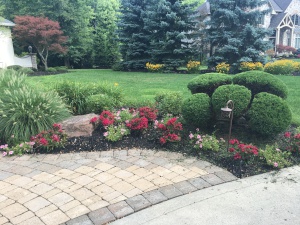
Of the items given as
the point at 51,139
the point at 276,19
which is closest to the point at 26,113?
the point at 51,139

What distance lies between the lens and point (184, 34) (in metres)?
15.2

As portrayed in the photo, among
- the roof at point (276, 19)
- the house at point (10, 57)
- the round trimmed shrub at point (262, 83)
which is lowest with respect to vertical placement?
the round trimmed shrub at point (262, 83)

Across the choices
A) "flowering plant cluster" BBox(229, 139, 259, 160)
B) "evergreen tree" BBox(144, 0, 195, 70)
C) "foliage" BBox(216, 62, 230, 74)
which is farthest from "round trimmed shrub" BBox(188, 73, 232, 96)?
"evergreen tree" BBox(144, 0, 195, 70)

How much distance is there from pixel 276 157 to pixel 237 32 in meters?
12.7

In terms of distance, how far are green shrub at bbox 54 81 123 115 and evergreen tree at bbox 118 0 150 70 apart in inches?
438

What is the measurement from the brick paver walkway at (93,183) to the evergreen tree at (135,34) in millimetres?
13667

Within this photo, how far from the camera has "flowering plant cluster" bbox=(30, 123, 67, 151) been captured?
406cm

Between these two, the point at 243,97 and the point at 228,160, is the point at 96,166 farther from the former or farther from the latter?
the point at 243,97

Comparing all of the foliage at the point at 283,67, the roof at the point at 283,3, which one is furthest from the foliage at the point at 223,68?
the roof at the point at 283,3

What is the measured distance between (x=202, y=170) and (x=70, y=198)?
1.63 m

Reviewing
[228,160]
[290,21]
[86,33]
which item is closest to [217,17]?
[86,33]

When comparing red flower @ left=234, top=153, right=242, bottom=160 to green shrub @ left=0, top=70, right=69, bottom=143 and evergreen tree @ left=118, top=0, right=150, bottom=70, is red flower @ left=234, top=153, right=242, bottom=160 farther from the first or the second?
evergreen tree @ left=118, top=0, right=150, bottom=70

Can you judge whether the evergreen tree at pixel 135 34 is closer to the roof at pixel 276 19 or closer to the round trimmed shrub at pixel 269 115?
the round trimmed shrub at pixel 269 115

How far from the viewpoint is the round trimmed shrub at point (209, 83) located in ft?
15.0
